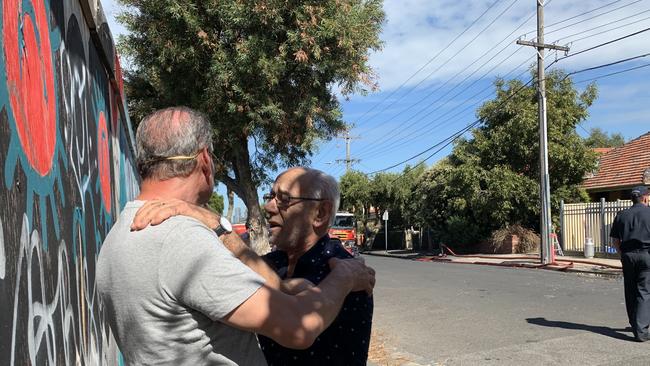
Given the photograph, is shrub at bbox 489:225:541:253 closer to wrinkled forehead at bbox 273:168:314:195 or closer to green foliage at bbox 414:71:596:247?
green foliage at bbox 414:71:596:247

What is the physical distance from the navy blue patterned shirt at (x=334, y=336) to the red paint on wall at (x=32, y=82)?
1.10 metres

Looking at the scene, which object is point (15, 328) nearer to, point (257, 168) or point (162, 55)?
point (162, 55)

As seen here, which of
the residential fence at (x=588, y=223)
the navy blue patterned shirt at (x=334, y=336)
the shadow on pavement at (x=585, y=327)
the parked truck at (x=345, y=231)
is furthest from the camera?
the parked truck at (x=345, y=231)

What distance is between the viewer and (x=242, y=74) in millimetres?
8008

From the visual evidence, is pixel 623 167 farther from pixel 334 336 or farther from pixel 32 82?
pixel 32 82

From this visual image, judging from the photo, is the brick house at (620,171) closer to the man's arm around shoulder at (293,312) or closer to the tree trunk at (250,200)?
the tree trunk at (250,200)

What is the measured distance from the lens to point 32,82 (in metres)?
2.13

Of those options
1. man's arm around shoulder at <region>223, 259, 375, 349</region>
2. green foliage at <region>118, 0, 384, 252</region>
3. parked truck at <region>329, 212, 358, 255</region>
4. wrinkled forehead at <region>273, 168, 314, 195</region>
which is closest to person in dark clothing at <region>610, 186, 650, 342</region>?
green foliage at <region>118, 0, 384, 252</region>

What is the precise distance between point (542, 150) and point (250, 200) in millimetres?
13761

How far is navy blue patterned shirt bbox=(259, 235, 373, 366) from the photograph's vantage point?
86.7 inches

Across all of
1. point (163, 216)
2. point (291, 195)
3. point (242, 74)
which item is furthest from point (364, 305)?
point (242, 74)

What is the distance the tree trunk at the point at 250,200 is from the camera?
863cm

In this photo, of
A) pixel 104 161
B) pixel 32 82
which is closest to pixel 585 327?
pixel 104 161

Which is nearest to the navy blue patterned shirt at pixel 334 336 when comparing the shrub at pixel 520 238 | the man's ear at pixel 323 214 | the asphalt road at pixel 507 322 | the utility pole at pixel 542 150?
the man's ear at pixel 323 214
